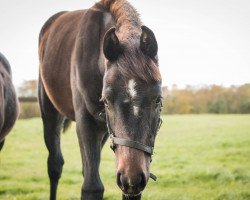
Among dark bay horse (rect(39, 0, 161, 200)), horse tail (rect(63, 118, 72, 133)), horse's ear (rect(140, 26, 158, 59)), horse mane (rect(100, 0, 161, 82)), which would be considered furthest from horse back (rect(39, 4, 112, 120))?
horse tail (rect(63, 118, 72, 133))

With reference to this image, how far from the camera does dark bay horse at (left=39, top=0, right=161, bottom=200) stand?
246cm

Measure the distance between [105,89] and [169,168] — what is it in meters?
5.72

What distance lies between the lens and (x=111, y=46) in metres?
2.66

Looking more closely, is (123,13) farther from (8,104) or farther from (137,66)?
(8,104)

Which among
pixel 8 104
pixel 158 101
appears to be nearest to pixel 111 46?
pixel 158 101

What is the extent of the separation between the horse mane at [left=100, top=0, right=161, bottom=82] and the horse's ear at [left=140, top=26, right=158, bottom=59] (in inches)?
1.4

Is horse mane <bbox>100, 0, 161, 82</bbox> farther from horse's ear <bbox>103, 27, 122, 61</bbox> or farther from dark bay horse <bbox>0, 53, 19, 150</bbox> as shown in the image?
dark bay horse <bbox>0, 53, 19, 150</bbox>

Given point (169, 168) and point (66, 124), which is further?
point (169, 168)

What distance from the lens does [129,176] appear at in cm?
231

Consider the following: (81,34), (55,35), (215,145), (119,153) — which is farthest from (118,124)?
(215,145)

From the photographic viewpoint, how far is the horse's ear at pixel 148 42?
2630mm

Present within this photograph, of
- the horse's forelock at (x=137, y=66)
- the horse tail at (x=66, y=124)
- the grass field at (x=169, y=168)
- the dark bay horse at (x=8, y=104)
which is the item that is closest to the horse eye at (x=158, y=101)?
the horse's forelock at (x=137, y=66)

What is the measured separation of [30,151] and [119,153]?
8.92 m

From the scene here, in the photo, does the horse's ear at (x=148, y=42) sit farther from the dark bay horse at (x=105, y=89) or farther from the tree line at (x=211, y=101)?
the tree line at (x=211, y=101)
